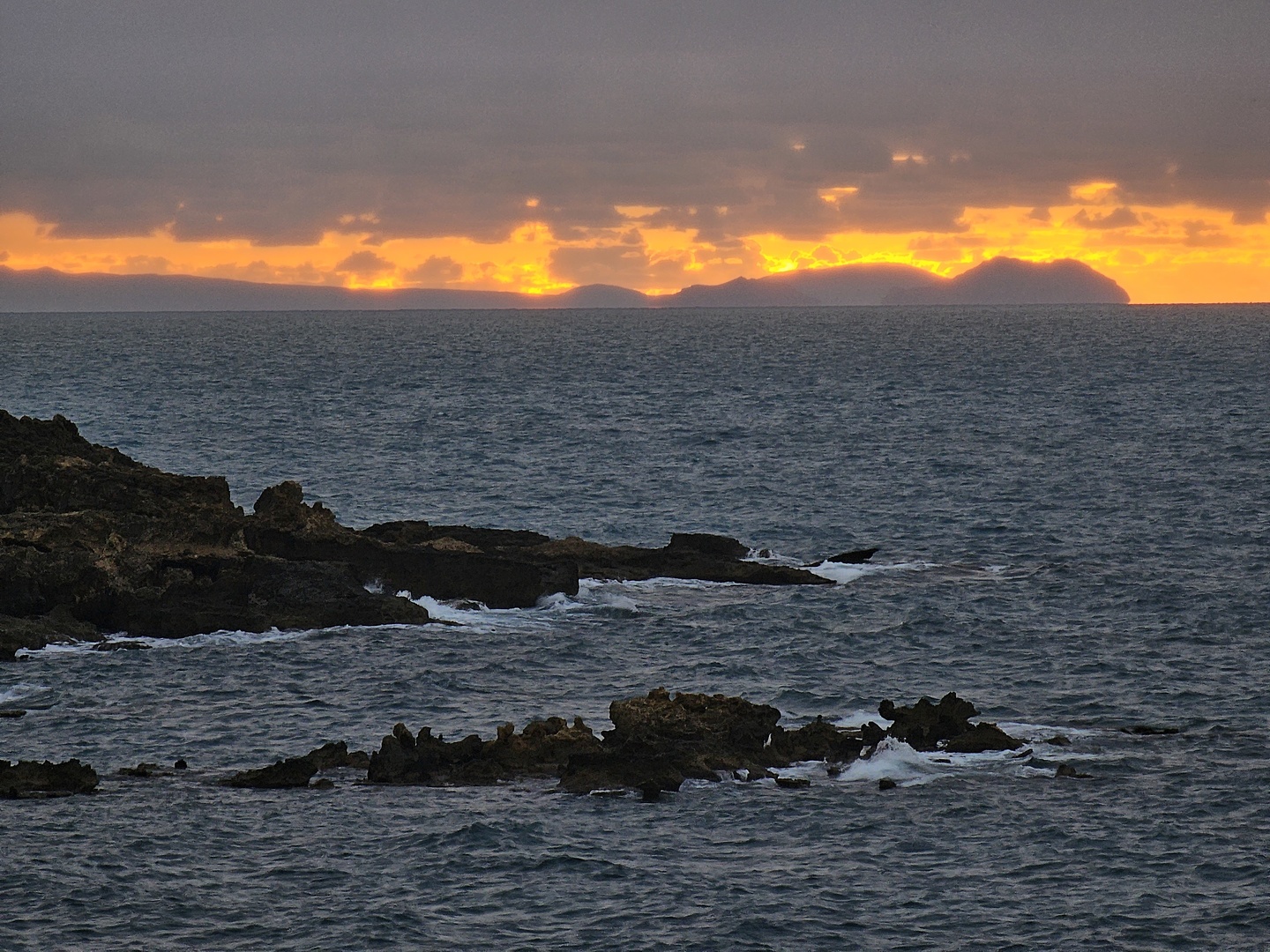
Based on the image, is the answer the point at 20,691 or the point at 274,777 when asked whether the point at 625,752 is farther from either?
the point at 20,691

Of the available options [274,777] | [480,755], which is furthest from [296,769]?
[480,755]

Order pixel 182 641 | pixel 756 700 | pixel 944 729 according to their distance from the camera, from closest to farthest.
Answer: pixel 944 729, pixel 756 700, pixel 182 641

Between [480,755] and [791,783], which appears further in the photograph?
[480,755]

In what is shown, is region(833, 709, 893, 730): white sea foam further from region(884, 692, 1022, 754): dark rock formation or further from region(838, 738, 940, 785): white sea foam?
region(838, 738, 940, 785): white sea foam

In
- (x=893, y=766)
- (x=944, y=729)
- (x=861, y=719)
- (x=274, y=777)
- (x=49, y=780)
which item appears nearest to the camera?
(x=49, y=780)

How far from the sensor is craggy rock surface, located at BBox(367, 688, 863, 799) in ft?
123

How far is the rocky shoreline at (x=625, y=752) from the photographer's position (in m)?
36.9

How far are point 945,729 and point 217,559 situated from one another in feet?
87.9

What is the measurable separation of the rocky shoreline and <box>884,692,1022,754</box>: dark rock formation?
0.02 meters

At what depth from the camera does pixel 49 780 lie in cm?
3631

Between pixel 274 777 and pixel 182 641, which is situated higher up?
pixel 182 641

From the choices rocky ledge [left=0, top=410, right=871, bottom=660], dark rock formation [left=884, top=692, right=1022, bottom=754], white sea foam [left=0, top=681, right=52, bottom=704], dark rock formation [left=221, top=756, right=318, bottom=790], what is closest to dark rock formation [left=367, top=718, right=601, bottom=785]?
dark rock formation [left=221, top=756, right=318, bottom=790]

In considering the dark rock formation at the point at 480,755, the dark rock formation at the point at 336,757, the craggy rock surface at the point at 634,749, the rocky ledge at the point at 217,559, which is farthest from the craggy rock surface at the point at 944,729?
the rocky ledge at the point at 217,559

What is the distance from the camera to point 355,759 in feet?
127
